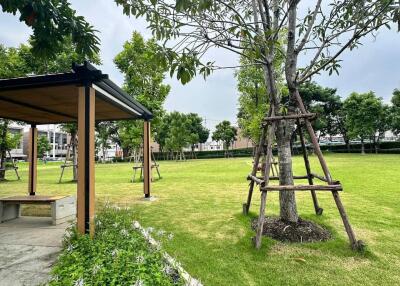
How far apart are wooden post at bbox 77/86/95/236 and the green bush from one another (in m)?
0.27

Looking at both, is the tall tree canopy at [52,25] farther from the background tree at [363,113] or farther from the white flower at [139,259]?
the background tree at [363,113]

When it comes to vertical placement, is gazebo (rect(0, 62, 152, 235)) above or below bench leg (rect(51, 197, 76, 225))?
above

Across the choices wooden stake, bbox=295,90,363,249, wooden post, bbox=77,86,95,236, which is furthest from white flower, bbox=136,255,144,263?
wooden stake, bbox=295,90,363,249

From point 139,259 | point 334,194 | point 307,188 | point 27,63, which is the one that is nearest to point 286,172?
point 307,188

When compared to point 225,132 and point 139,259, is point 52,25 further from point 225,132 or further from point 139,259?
point 225,132

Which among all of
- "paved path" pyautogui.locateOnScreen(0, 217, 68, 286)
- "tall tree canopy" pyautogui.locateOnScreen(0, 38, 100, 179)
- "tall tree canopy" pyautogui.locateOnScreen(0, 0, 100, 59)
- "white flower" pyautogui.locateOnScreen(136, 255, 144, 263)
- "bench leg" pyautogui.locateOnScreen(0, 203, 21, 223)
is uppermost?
"tall tree canopy" pyautogui.locateOnScreen(0, 38, 100, 179)

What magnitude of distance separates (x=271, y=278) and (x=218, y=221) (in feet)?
8.49

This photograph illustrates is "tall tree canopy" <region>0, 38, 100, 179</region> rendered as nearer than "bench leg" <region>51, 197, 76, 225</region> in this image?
No

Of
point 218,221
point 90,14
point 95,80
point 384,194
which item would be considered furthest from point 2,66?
point 384,194

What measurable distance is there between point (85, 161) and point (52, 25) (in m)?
2.91

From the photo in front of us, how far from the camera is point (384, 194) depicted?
827cm

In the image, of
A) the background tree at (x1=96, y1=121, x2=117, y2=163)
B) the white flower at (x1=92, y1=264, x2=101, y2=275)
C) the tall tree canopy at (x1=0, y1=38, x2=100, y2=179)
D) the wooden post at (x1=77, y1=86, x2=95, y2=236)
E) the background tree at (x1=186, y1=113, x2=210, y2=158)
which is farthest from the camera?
the background tree at (x1=96, y1=121, x2=117, y2=163)

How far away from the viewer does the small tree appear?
4612 cm

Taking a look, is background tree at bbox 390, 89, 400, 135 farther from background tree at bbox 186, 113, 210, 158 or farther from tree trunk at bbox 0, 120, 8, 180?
tree trunk at bbox 0, 120, 8, 180
